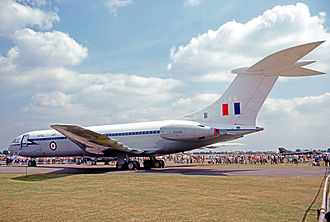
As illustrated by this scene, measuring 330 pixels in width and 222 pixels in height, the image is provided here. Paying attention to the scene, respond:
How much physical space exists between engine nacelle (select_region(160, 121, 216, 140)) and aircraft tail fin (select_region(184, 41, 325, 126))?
157 centimetres

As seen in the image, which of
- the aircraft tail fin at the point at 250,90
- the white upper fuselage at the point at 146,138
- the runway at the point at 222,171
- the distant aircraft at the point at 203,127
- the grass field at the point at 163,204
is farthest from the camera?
the white upper fuselage at the point at 146,138

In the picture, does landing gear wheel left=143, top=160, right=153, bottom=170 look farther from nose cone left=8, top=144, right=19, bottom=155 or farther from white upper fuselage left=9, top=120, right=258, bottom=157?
nose cone left=8, top=144, right=19, bottom=155

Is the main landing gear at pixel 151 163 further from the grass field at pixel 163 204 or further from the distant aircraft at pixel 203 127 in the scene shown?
the grass field at pixel 163 204

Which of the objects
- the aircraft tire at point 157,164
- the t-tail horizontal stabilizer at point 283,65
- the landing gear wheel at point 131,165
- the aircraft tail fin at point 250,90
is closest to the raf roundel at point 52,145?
the landing gear wheel at point 131,165

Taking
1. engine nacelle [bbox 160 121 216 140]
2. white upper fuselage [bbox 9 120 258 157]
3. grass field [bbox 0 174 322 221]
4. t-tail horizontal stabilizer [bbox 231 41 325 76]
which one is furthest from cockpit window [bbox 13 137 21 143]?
t-tail horizontal stabilizer [bbox 231 41 325 76]

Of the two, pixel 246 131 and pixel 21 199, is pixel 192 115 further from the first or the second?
pixel 21 199

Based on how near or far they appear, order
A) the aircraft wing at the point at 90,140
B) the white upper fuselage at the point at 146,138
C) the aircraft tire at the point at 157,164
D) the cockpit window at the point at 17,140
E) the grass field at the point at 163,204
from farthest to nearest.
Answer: the cockpit window at the point at 17,140 < the aircraft tire at the point at 157,164 < the white upper fuselage at the point at 146,138 < the aircraft wing at the point at 90,140 < the grass field at the point at 163,204

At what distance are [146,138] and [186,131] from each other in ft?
12.7

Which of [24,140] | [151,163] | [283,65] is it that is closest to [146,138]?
[151,163]

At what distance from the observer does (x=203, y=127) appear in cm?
1848

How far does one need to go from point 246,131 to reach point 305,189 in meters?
8.29

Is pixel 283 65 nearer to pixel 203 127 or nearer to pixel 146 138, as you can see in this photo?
pixel 203 127

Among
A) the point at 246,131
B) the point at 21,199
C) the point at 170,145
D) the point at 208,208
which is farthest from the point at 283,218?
the point at 170,145

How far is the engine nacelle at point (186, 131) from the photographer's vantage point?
18.3 meters
